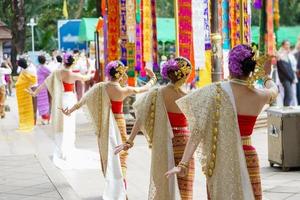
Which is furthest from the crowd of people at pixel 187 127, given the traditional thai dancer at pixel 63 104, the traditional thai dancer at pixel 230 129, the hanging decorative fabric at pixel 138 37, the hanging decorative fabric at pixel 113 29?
the hanging decorative fabric at pixel 113 29

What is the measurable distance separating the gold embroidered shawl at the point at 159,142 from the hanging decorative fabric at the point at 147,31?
6883 millimetres

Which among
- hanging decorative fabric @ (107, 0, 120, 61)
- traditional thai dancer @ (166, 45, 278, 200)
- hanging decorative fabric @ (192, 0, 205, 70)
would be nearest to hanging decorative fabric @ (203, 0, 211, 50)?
hanging decorative fabric @ (192, 0, 205, 70)

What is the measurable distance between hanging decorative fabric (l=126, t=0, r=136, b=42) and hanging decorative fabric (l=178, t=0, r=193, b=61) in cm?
339

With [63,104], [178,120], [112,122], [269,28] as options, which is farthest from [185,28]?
[178,120]

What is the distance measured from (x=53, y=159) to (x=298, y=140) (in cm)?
393

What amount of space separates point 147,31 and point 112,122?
5685mm

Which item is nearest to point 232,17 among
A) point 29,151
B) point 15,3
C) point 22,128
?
point 29,151

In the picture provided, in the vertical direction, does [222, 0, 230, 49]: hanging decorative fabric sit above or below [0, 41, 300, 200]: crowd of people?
above

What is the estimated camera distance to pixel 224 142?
16.1ft

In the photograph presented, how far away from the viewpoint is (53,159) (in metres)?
10.7

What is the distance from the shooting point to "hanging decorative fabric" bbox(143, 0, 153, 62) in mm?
13094

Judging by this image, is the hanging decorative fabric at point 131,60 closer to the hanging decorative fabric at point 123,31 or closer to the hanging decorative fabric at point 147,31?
the hanging decorative fabric at point 123,31

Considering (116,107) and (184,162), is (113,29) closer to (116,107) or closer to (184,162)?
(116,107)

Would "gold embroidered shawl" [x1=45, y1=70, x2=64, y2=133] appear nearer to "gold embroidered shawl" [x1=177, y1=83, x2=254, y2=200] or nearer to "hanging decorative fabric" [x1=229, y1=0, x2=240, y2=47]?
"hanging decorative fabric" [x1=229, y1=0, x2=240, y2=47]
